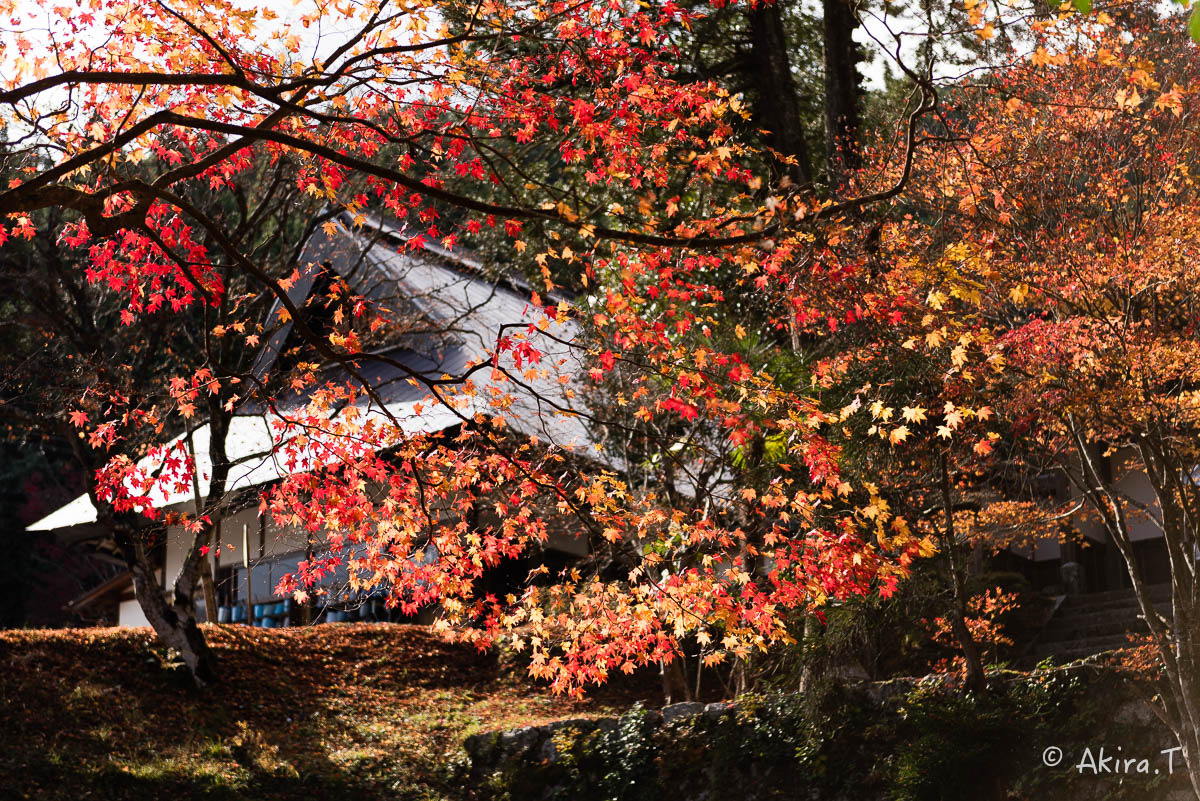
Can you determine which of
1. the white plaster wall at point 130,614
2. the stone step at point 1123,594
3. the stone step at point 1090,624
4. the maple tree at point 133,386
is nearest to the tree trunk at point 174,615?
the maple tree at point 133,386

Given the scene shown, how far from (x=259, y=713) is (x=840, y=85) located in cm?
1120

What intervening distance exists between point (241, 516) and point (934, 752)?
1344 centimetres

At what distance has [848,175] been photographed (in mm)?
12984

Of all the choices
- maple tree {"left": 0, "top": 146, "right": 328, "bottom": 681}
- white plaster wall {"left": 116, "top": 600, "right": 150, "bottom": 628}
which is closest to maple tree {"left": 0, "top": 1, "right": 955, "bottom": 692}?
maple tree {"left": 0, "top": 146, "right": 328, "bottom": 681}

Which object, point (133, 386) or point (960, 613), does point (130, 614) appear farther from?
point (960, 613)

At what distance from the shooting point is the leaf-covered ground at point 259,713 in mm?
12312

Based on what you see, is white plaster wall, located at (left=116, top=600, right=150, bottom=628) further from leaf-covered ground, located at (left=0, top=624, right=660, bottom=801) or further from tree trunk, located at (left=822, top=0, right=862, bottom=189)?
tree trunk, located at (left=822, top=0, right=862, bottom=189)

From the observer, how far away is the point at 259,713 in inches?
574

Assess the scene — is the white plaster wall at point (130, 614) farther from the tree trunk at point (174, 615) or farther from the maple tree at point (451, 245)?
the maple tree at point (451, 245)

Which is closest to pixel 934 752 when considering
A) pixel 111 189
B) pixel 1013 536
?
pixel 1013 536

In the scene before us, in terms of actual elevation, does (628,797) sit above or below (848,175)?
below

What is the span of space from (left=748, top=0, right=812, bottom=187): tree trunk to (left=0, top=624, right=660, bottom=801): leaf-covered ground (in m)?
8.09

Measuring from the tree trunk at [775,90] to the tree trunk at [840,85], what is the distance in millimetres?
489

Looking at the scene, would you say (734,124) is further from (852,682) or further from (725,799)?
(725,799)
